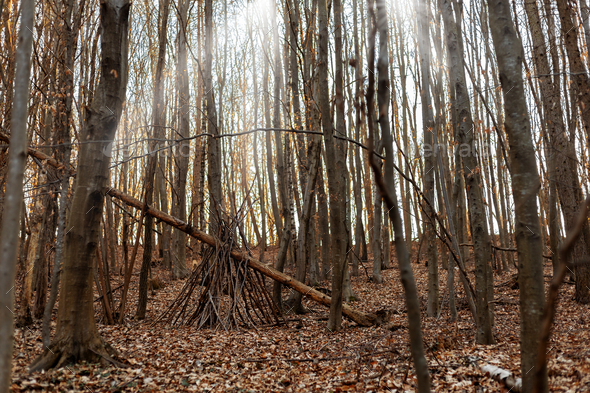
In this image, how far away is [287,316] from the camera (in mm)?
5977

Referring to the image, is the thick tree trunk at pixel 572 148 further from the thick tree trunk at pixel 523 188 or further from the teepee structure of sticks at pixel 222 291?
the teepee structure of sticks at pixel 222 291

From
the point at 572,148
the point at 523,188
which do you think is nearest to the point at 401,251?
the point at 523,188

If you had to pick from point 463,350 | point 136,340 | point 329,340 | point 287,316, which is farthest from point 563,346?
point 136,340

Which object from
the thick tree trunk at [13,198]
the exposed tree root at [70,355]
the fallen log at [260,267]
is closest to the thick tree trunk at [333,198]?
the fallen log at [260,267]

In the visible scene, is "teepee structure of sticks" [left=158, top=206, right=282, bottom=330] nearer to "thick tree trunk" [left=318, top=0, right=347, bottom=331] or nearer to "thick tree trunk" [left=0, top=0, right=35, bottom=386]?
"thick tree trunk" [left=318, top=0, right=347, bottom=331]

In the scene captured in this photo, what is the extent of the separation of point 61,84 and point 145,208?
1840 millimetres

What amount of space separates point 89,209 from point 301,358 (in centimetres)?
240

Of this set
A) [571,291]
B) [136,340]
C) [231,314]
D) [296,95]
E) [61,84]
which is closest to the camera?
[136,340]

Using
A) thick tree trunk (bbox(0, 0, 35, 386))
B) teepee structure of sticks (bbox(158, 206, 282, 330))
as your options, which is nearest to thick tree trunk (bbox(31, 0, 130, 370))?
thick tree trunk (bbox(0, 0, 35, 386))

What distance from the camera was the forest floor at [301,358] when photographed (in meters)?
2.67

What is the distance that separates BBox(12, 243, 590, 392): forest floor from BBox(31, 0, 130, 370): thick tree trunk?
0.71 feet

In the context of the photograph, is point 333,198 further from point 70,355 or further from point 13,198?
point 13,198

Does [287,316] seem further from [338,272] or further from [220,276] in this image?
[338,272]

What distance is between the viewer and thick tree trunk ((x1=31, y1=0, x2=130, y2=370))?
313 cm
